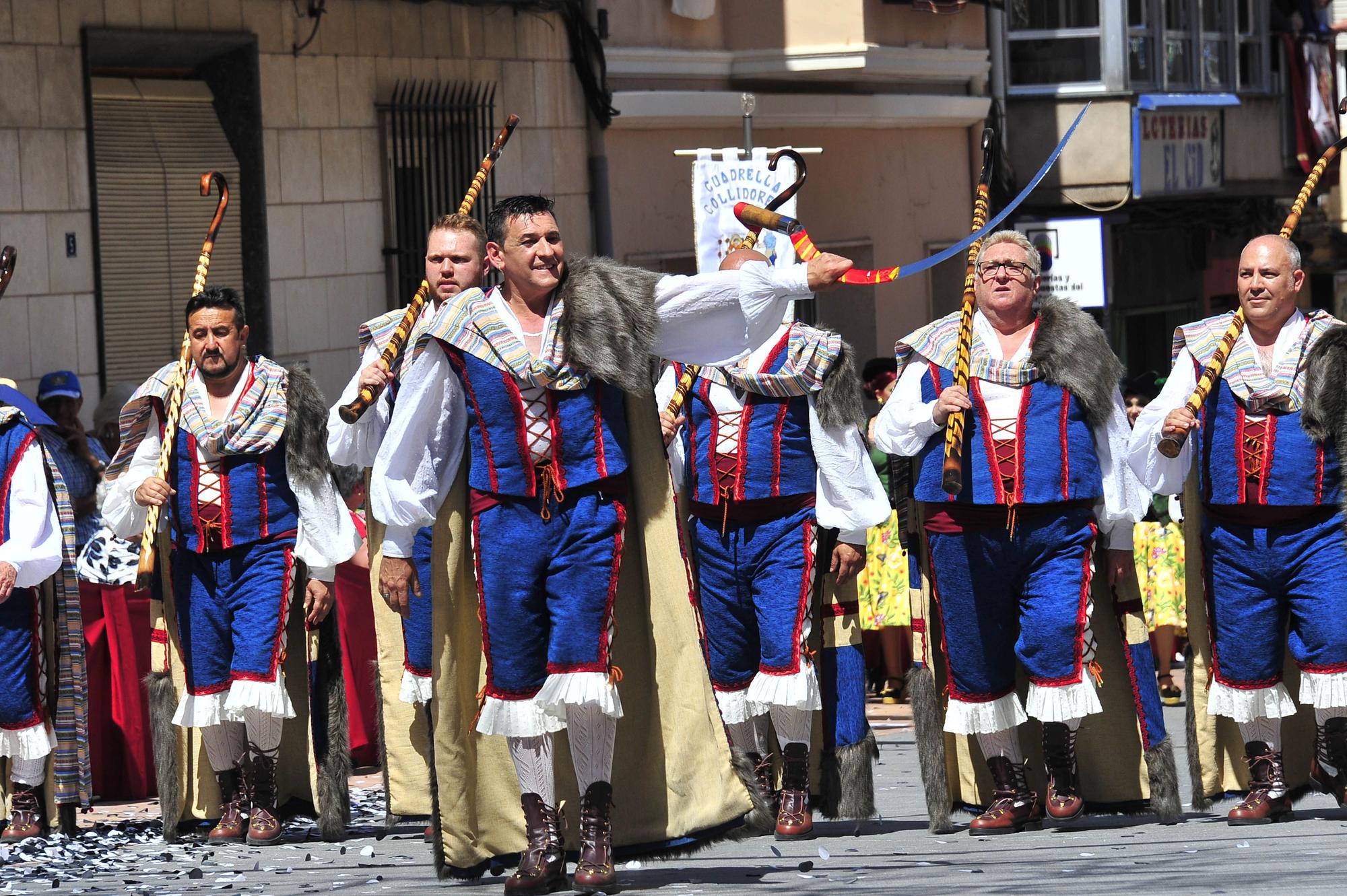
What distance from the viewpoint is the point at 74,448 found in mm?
10695

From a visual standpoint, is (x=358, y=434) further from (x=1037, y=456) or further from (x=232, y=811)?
(x=1037, y=456)

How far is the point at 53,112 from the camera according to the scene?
11.9 meters

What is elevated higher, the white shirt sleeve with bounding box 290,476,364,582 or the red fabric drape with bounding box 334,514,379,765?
the white shirt sleeve with bounding box 290,476,364,582

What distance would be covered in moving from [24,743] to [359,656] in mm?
2232

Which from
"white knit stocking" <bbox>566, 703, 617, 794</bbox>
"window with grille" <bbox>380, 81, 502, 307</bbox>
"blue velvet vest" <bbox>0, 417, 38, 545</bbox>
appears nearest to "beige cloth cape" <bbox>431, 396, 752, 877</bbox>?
"white knit stocking" <bbox>566, 703, 617, 794</bbox>

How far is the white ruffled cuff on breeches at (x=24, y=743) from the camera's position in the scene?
845 centimetres

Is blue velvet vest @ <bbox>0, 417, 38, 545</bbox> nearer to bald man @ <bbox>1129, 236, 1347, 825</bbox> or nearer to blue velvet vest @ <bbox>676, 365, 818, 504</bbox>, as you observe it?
blue velvet vest @ <bbox>676, 365, 818, 504</bbox>

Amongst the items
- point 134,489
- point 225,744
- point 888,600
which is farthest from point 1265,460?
point 888,600

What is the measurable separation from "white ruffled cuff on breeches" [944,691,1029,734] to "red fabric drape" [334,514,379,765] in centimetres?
350

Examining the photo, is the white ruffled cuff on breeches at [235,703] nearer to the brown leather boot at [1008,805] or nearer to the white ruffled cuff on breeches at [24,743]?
the white ruffled cuff on breeches at [24,743]

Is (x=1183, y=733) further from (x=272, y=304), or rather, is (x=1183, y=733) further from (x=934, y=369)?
(x=272, y=304)

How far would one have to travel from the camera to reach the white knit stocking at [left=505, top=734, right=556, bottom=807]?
21.6 ft

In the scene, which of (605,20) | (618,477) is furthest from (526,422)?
(605,20)

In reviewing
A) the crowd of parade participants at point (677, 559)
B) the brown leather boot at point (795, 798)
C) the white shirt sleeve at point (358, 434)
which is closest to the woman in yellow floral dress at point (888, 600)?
the crowd of parade participants at point (677, 559)
